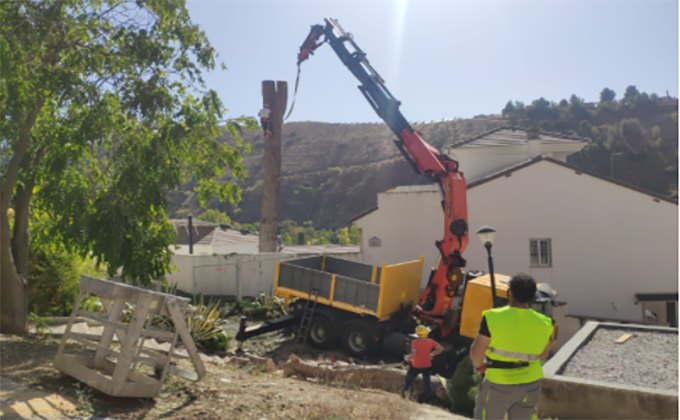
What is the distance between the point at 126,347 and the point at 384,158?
82.5 m

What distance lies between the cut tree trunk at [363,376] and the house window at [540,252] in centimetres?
1236

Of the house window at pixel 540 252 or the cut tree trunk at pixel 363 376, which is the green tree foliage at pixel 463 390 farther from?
the house window at pixel 540 252

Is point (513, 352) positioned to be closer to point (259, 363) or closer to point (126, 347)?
point (126, 347)

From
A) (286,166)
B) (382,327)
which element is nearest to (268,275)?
(382,327)

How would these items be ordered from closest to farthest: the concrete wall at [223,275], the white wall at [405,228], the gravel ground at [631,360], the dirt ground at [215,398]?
1. the dirt ground at [215,398]
2. the gravel ground at [631,360]
3. the concrete wall at [223,275]
4. the white wall at [405,228]

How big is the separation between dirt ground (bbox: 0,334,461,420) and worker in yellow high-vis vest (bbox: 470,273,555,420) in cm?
221

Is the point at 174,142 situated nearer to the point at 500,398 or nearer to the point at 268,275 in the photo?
the point at 500,398

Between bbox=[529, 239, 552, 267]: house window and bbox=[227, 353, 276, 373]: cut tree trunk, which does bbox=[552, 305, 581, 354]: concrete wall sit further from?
bbox=[227, 353, 276, 373]: cut tree trunk

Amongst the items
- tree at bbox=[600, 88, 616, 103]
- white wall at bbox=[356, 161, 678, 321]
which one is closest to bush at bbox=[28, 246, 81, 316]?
white wall at bbox=[356, 161, 678, 321]

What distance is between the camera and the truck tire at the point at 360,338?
46.6 ft

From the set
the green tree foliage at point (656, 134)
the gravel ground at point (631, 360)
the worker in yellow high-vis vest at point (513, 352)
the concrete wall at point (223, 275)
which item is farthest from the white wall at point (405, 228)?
the green tree foliage at point (656, 134)

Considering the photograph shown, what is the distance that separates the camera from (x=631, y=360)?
1020 cm

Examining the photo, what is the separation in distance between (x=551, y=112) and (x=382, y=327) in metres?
77.9

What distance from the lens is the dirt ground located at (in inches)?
257
